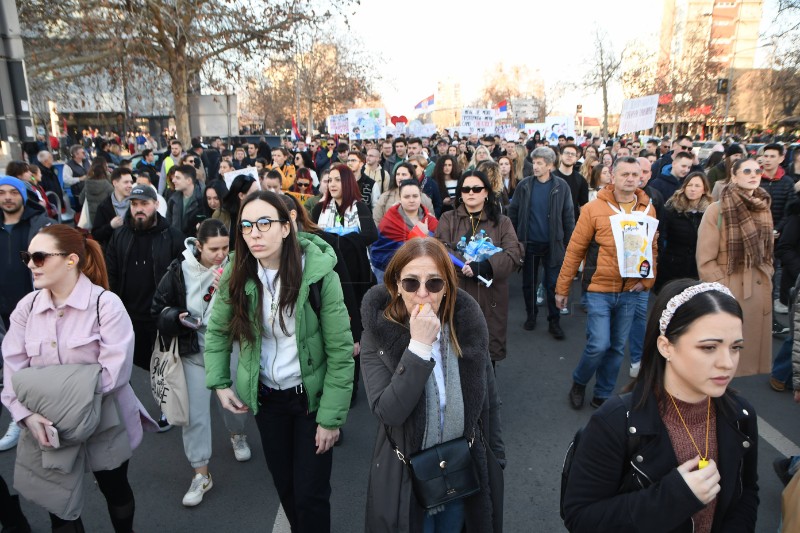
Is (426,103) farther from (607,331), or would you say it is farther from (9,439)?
(9,439)

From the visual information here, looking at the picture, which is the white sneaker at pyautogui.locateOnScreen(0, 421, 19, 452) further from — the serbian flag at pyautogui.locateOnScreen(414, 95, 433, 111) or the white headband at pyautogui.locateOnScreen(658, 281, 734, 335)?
the serbian flag at pyautogui.locateOnScreen(414, 95, 433, 111)

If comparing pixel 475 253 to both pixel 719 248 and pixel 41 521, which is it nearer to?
pixel 719 248

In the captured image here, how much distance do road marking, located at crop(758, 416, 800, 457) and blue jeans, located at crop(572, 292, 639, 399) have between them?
1160 millimetres

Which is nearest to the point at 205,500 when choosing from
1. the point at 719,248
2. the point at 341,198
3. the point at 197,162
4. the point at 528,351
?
the point at 341,198

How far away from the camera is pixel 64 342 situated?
2.67 meters

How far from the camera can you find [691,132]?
2203 inches

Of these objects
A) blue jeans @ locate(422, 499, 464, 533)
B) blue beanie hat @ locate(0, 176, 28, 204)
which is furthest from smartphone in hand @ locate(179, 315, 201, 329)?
blue beanie hat @ locate(0, 176, 28, 204)

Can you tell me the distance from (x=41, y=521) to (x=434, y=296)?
3031mm

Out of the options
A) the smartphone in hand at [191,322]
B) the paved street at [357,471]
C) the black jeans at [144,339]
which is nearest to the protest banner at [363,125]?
the paved street at [357,471]

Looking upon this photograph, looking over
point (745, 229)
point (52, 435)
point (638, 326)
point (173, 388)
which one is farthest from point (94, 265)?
point (745, 229)

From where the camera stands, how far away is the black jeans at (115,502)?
9.11 feet

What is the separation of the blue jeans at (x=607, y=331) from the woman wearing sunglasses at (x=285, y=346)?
8.16 feet

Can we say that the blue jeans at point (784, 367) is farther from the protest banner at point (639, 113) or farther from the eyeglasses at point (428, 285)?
the protest banner at point (639, 113)

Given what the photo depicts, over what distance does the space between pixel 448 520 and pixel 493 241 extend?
2.52 meters
